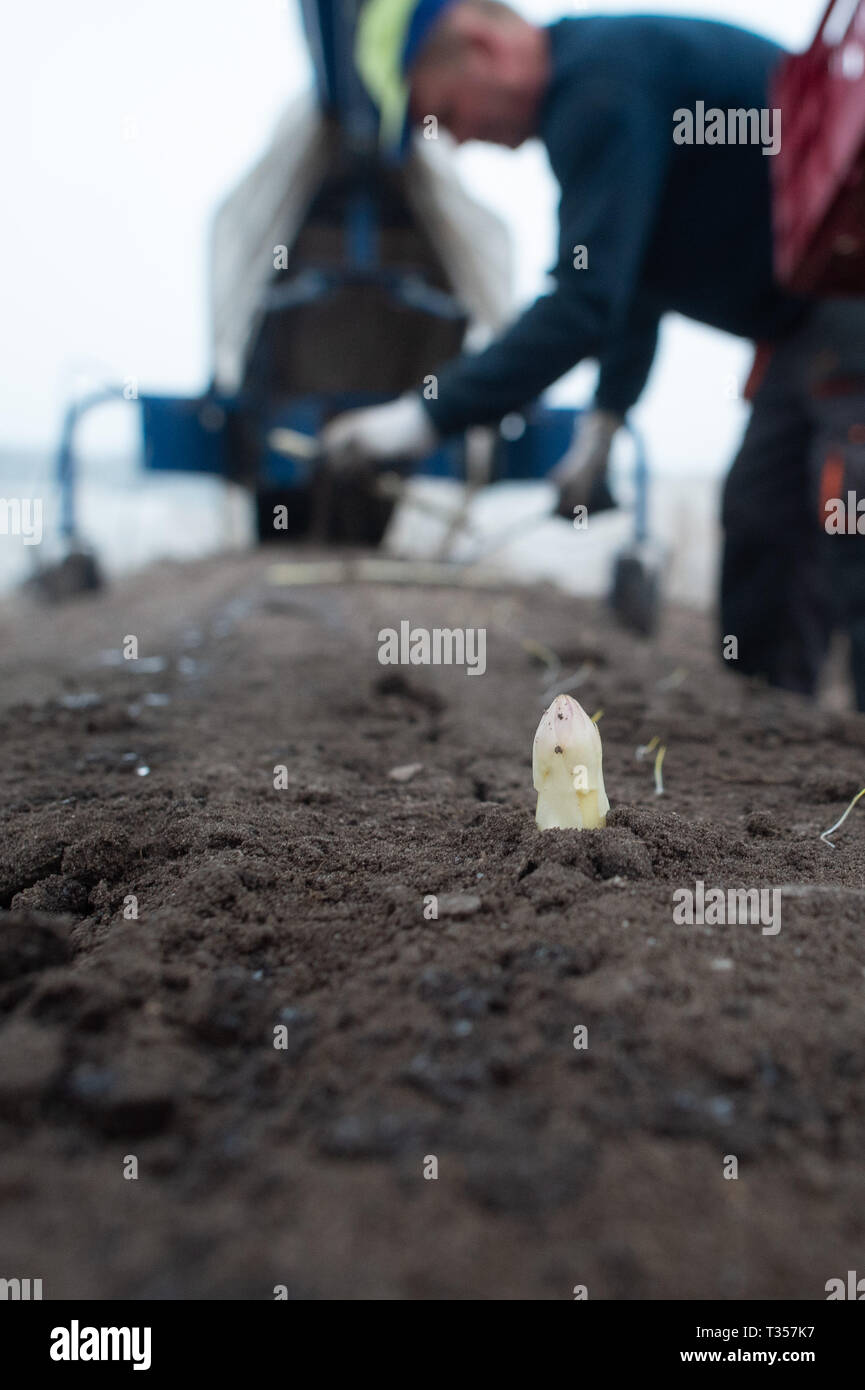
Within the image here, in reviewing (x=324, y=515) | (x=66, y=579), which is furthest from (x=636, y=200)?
(x=324, y=515)

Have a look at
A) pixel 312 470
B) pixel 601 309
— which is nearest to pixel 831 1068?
pixel 601 309

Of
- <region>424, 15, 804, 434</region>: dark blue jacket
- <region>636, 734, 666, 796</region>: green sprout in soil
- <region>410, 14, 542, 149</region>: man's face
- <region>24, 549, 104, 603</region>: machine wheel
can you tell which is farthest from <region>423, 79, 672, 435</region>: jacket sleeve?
<region>24, 549, 104, 603</region>: machine wheel

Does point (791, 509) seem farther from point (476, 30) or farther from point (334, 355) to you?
point (334, 355)

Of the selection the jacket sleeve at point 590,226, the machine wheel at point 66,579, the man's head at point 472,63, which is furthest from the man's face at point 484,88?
the machine wheel at point 66,579

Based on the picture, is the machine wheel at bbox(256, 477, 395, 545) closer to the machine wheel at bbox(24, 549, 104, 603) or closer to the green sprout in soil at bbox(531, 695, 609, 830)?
the machine wheel at bbox(24, 549, 104, 603)

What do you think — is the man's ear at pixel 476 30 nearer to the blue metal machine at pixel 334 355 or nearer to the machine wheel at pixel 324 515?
the blue metal machine at pixel 334 355
